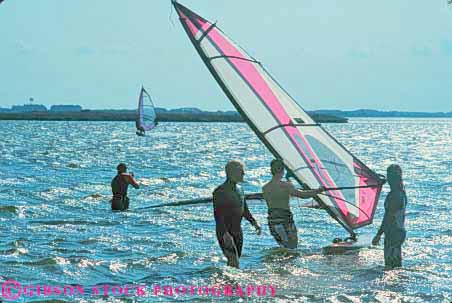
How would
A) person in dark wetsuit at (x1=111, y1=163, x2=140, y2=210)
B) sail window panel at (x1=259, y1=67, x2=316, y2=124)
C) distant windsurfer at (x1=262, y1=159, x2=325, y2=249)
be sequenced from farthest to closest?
person in dark wetsuit at (x1=111, y1=163, x2=140, y2=210) < sail window panel at (x1=259, y1=67, x2=316, y2=124) < distant windsurfer at (x1=262, y1=159, x2=325, y2=249)

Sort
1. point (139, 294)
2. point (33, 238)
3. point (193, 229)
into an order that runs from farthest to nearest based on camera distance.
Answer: point (193, 229)
point (33, 238)
point (139, 294)

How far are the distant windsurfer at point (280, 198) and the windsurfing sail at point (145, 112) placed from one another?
1949 inches

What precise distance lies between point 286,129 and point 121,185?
6840 millimetres

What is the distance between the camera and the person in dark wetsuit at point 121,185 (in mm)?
18484

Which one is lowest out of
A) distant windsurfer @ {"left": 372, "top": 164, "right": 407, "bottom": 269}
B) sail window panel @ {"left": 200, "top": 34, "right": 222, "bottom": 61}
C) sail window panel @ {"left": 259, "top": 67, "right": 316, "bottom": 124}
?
distant windsurfer @ {"left": 372, "top": 164, "right": 407, "bottom": 269}

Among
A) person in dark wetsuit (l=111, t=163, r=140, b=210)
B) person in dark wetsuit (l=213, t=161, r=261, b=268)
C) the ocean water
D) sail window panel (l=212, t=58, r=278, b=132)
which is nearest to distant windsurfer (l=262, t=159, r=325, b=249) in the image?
the ocean water

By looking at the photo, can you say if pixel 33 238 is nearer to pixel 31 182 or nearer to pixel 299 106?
pixel 299 106

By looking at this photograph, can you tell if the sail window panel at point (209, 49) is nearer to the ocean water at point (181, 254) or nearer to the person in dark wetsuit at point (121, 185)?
the ocean water at point (181, 254)

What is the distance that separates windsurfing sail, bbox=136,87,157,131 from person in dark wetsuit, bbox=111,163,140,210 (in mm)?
41904

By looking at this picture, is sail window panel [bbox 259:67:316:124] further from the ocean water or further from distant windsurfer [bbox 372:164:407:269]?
distant windsurfer [bbox 372:164:407:269]

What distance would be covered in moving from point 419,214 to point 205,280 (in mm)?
10114

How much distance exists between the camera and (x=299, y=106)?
43.2ft

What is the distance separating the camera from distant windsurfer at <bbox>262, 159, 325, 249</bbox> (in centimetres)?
1170

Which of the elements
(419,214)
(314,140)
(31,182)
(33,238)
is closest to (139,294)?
(314,140)
